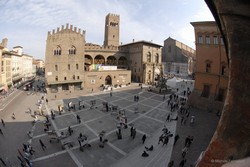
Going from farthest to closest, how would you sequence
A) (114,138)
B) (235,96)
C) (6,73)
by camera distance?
(6,73), (114,138), (235,96)

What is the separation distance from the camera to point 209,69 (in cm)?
2580

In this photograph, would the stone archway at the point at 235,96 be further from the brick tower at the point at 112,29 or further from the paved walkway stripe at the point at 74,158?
the brick tower at the point at 112,29

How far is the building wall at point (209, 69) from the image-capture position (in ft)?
79.4

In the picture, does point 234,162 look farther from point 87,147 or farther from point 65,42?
point 65,42

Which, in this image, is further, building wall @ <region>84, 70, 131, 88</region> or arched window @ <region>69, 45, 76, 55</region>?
building wall @ <region>84, 70, 131, 88</region>

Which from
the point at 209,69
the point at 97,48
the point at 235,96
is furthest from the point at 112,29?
the point at 235,96

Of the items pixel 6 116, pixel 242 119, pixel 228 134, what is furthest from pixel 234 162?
pixel 6 116

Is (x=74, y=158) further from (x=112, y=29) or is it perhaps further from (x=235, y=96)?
(x=112, y=29)

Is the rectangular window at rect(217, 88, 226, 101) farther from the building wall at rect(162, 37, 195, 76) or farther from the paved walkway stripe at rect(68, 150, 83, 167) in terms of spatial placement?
the building wall at rect(162, 37, 195, 76)

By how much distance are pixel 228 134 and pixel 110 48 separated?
50.1 meters

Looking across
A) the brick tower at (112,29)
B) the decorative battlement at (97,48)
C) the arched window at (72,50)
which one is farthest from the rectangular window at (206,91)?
the brick tower at (112,29)

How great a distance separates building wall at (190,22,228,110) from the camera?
79.4 ft

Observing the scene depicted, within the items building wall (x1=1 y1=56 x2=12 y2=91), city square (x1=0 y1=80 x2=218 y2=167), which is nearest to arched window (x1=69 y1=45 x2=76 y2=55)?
building wall (x1=1 y1=56 x2=12 y2=91)

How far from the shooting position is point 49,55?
40062mm
